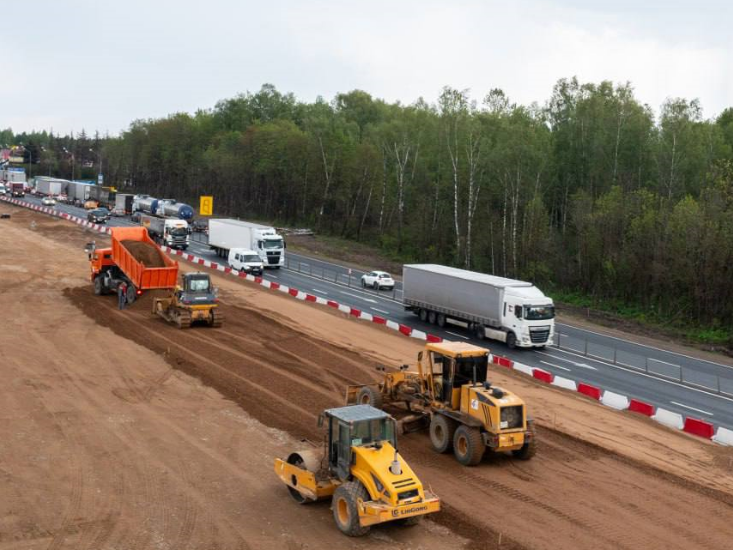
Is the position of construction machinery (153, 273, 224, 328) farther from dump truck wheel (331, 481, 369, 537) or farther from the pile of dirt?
dump truck wheel (331, 481, 369, 537)

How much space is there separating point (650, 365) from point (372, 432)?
996 inches

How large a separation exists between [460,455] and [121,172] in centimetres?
16169

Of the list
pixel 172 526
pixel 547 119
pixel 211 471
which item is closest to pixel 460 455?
pixel 211 471

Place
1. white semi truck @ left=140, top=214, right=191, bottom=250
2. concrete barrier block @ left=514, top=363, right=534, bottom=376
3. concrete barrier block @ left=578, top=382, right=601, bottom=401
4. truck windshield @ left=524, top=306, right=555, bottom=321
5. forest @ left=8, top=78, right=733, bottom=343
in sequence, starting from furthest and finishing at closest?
white semi truck @ left=140, top=214, right=191, bottom=250 < forest @ left=8, top=78, right=733, bottom=343 < truck windshield @ left=524, top=306, right=555, bottom=321 < concrete barrier block @ left=514, top=363, right=534, bottom=376 < concrete barrier block @ left=578, top=382, right=601, bottom=401

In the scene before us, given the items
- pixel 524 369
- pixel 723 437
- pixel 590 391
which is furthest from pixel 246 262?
pixel 723 437

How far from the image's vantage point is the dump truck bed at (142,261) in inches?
1465

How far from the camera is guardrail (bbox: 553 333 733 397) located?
33.2 m

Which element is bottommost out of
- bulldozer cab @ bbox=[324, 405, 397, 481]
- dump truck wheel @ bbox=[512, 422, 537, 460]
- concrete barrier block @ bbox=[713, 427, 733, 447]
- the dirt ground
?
concrete barrier block @ bbox=[713, 427, 733, 447]

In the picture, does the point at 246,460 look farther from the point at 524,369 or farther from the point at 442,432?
the point at 524,369

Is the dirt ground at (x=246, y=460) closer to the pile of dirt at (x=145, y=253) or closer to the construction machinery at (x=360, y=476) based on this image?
the construction machinery at (x=360, y=476)

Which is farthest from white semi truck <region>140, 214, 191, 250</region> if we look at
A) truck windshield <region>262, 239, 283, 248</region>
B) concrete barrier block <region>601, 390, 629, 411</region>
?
concrete barrier block <region>601, 390, 629, 411</region>

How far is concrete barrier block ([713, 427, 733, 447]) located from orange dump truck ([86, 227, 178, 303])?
993 inches

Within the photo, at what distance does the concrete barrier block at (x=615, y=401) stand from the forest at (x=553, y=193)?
20.0 m

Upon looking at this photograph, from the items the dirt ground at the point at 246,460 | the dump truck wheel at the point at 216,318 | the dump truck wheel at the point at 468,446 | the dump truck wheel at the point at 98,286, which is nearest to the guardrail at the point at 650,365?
the dirt ground at the point at 246,460
